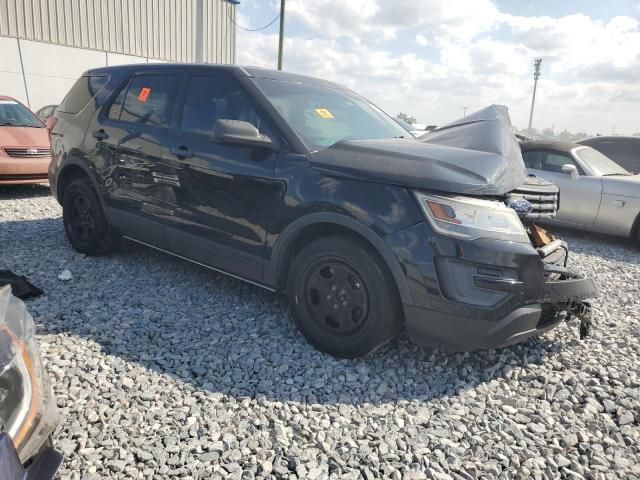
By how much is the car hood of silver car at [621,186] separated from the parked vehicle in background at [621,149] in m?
2.61

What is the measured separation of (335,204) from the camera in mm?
2771

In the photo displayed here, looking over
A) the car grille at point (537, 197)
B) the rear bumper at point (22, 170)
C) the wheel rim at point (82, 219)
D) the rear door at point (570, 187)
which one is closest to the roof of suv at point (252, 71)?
the wheel rim at point (82, 219)

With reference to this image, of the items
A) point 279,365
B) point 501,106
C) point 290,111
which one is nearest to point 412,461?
point 279,365

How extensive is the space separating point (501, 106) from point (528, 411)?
7.92 ft

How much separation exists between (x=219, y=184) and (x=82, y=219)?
212 cm

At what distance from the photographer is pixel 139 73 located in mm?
4148

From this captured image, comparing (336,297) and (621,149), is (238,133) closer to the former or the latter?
(336,297)

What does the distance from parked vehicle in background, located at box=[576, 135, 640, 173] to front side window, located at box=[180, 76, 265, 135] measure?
8121mm

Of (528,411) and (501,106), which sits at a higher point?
(501,106)

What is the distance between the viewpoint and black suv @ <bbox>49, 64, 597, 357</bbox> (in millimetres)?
2498

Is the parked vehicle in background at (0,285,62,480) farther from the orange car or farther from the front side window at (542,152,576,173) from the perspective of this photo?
the front side window at (542,152,576,173)

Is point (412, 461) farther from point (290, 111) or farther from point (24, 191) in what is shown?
point (24, 191)

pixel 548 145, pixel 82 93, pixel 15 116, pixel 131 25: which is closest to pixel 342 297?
pixel 82 93

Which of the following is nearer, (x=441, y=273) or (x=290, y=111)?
(x=441, y=273)
